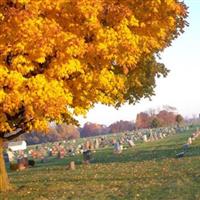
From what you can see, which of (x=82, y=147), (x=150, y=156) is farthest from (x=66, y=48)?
(x=82, y=147)

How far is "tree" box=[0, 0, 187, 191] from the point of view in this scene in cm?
1692

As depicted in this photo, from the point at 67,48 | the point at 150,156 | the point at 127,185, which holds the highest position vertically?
the point at 67,48

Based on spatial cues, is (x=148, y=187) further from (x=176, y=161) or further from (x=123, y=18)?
(x=176, y=161)

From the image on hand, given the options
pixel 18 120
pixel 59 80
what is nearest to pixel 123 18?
pixel 59 80

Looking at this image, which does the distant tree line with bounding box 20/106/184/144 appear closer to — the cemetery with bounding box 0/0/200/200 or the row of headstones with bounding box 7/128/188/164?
the row of headstones with bounding box 7/128/188/164

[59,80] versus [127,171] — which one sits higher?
[59,80]

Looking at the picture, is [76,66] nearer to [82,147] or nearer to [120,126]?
[82,147]

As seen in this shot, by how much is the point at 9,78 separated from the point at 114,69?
19.9 ft

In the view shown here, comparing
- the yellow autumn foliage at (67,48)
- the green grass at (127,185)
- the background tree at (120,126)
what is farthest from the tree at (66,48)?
the background tree at (120,126)

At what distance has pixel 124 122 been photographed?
6718 inches

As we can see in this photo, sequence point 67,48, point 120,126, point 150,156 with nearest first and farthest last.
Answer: point 67,48, point 150,156, point 120,126

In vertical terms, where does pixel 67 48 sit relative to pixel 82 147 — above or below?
above

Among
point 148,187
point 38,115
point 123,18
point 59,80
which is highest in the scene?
point 123,18

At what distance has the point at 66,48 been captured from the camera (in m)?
17.3
